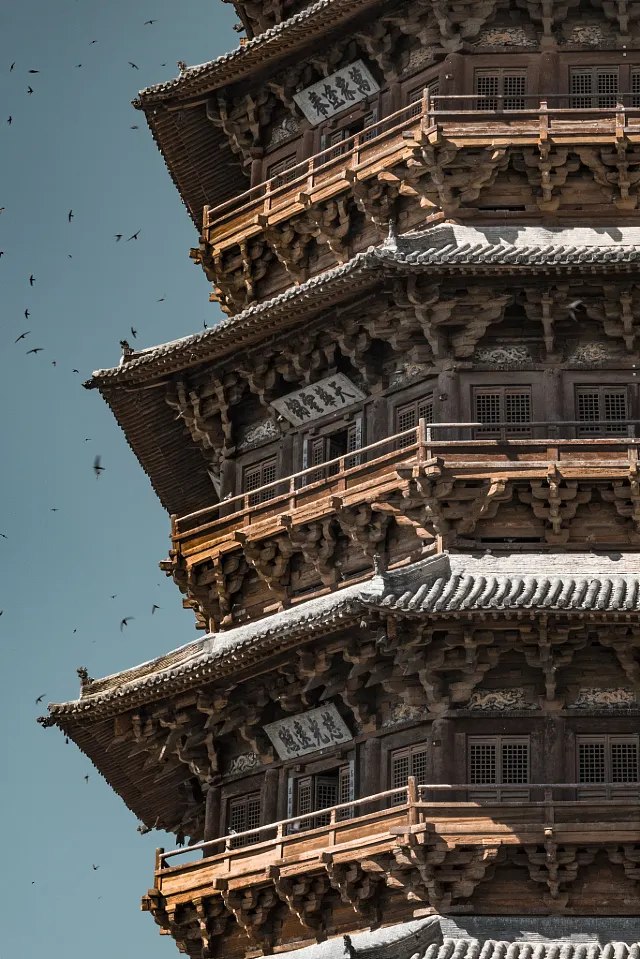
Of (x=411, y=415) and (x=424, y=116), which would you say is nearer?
(x=411, y=415)

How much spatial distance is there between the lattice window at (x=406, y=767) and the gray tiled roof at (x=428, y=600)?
6.03ft

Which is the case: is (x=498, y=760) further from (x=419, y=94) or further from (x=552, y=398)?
(x=419, y=94)

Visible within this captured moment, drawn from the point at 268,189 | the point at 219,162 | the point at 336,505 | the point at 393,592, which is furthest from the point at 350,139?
the point at 393,592

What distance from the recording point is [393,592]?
24.2 meters

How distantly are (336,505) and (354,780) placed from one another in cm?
360

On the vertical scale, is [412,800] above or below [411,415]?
below

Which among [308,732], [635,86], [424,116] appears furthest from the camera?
[635,86]

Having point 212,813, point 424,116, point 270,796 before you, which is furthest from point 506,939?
point 424,116

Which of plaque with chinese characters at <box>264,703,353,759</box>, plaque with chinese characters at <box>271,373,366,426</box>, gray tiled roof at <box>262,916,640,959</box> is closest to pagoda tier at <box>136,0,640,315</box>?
plaque with chinese characters at <box>271,373,366,426</box>

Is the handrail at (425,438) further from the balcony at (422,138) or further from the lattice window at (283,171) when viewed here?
the lattice window at (283,171)

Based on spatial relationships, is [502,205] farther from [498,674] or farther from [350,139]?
[498,674]

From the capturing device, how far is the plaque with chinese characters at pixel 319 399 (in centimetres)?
2806

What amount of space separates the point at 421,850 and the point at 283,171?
11.8 m

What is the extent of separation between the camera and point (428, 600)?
24094mm
